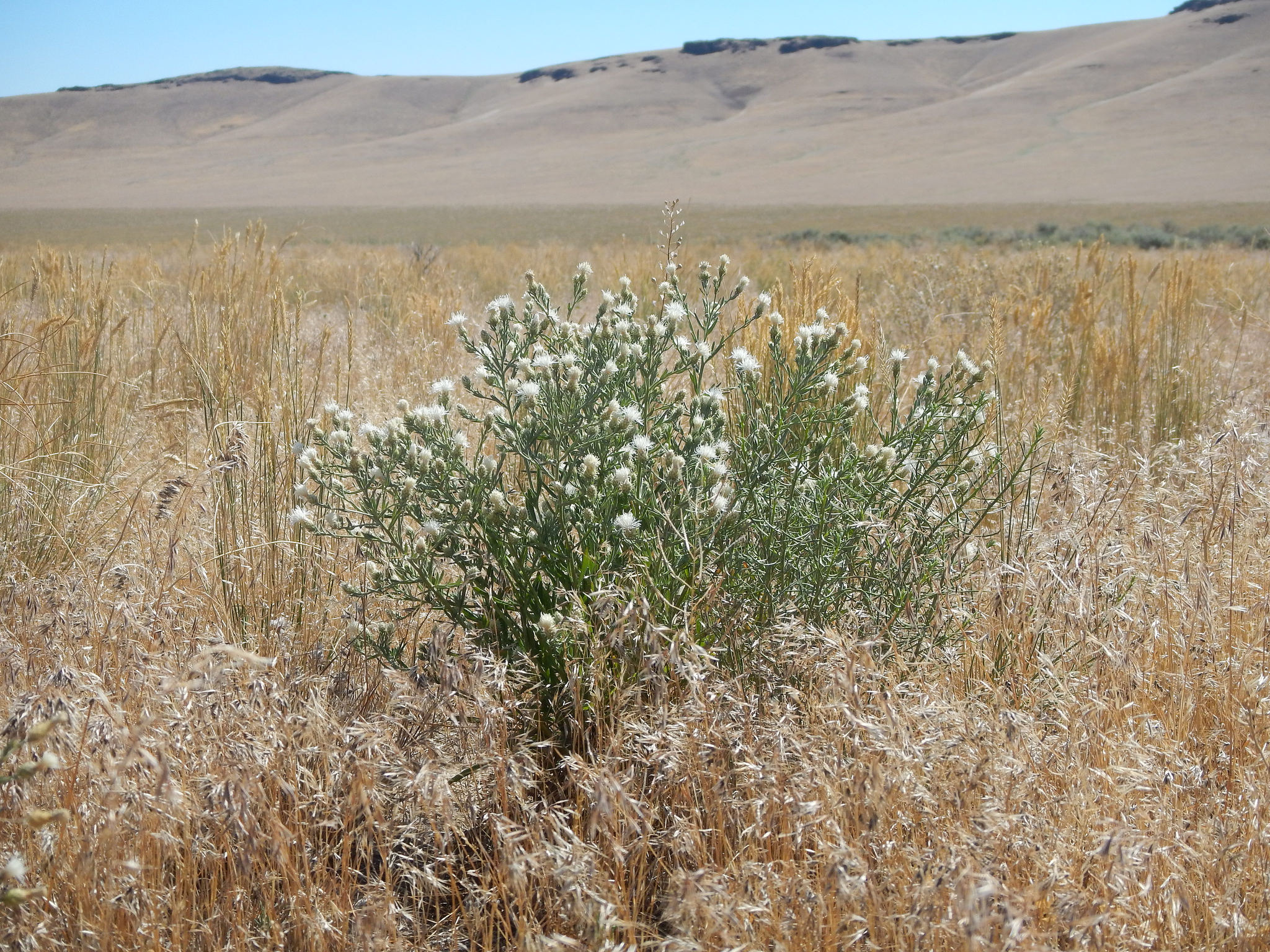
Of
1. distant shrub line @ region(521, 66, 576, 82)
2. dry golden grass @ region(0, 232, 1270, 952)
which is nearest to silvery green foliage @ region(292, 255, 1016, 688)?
dry golden grass @ region(0, 232, 1270, 952)

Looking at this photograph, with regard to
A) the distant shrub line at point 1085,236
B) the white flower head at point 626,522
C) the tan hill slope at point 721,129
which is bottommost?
the white flower head at point 626,522

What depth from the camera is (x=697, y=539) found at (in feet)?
6.37

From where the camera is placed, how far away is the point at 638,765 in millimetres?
1854

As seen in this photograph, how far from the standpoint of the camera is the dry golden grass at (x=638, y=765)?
142 cm

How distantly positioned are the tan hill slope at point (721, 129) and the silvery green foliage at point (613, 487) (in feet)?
165

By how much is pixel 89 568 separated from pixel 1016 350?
4.60m

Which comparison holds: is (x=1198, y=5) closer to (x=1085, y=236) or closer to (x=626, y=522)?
(x=1085, y=236)

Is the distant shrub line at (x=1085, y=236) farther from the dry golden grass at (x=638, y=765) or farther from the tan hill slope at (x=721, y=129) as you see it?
the tan hill slope at (x=721, y=129)

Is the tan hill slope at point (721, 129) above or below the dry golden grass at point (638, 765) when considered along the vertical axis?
above

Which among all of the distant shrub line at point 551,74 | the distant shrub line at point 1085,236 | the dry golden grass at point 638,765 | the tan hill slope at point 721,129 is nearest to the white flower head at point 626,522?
the dry golden grass at point 638,765

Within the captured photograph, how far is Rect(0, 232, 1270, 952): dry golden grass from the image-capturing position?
142cm

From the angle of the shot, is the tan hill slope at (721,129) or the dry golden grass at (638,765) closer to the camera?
the dry golden grass at (638,765)

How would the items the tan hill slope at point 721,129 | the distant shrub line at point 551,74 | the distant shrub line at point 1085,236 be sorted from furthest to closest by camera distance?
the distant shrub line at point 551,74 → the tan hill slope at point 721,129 → the distant shrub line at point 1085,236

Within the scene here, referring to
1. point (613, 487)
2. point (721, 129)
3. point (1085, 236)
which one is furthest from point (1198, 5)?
point (613, 487)
